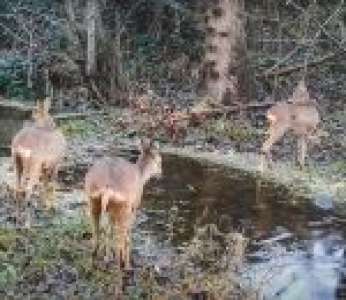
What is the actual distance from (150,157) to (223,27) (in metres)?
8.60

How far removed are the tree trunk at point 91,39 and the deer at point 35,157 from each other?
9.56 m

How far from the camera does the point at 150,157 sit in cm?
1028

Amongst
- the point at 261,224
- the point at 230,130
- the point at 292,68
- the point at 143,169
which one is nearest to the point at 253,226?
the point at 261,224

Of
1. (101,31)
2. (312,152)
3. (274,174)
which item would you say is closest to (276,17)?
(101,31)

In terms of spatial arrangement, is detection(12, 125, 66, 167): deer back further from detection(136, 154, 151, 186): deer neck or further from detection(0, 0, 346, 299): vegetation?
detection(136, 154, 151, 186): deer neck

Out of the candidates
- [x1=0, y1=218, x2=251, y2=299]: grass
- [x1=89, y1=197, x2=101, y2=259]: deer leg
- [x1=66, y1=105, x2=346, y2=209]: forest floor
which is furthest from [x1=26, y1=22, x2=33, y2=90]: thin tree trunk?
[x1=89, y1=197, x2=101, y2=259]: deer leg

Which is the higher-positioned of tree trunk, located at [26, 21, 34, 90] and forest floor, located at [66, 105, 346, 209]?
tree trunk, located at [26, 21, 34, 90]

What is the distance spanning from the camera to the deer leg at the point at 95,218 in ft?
30.5

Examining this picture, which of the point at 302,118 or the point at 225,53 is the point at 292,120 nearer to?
the point at 302,118

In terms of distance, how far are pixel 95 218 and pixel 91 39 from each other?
12.1 metres

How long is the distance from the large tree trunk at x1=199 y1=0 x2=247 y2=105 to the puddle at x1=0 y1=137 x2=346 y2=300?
15.2ft

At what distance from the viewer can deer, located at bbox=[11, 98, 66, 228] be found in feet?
35.4

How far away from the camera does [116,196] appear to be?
29.9 feet

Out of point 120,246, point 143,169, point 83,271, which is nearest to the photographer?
point 83,271
